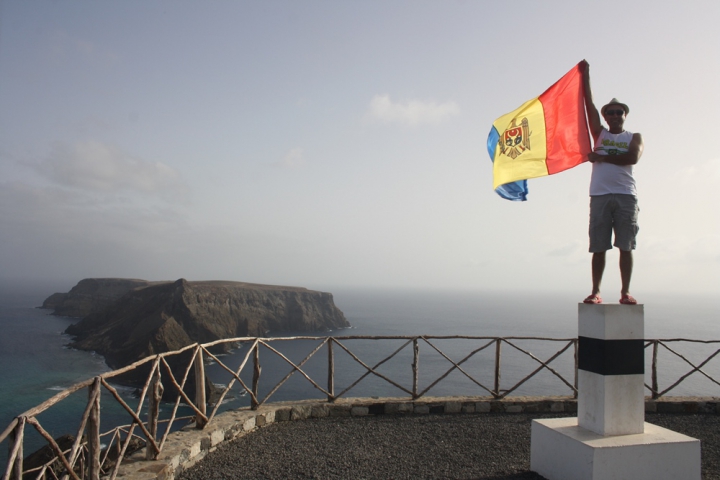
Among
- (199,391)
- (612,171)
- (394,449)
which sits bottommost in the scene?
(394,449)

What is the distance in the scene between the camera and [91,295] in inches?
4766

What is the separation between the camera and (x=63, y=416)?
122ft

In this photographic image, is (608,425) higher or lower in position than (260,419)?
higher

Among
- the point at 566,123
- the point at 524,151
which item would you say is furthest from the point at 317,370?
the point at 566,123

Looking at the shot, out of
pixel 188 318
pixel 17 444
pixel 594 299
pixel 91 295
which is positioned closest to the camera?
pixel 17 444

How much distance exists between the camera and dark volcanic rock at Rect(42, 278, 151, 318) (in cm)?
11419

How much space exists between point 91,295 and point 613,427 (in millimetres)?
137940

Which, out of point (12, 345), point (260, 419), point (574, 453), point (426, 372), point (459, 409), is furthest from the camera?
point (12, 345)

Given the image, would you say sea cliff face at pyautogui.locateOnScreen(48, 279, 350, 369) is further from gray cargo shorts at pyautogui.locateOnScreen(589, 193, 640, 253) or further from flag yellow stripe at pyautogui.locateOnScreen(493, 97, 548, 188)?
gray cargo shorts at pyautogui.locateOnScreen(589, 193, 640, 253)

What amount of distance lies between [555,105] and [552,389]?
4448 cm

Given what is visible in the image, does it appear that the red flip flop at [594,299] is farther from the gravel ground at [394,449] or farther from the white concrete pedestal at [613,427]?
the gravel ground at [394,449]

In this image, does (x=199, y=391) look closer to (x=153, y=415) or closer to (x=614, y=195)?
(x=153, y=415)

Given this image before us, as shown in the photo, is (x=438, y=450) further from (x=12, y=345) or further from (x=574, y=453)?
(x=12, y=345)

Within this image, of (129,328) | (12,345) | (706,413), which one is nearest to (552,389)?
(706,413)
